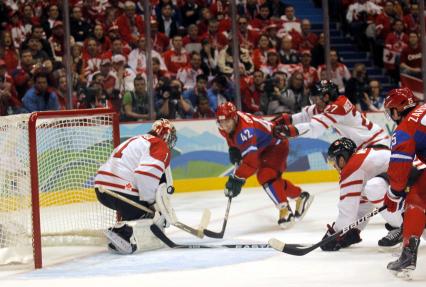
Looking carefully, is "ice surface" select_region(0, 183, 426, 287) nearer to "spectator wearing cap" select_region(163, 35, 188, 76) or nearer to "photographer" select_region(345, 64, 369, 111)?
"spectator wearing cap" select_region(163, 35, 188, 76)

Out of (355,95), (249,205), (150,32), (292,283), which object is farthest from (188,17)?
(292,283)

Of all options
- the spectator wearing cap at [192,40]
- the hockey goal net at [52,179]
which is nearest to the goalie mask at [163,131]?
the hockey goal net at [52,179]

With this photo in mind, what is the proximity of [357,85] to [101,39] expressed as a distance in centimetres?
292

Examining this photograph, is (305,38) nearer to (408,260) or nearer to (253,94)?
(253,94)

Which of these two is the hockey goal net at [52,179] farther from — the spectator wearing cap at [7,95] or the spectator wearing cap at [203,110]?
the spectator wearing cap at [203,110]

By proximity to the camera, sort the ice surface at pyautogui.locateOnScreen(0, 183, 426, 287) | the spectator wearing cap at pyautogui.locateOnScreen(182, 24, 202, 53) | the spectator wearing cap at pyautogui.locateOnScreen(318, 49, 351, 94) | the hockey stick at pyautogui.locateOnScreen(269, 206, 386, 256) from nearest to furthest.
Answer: the ice surface at pyautogui.locateOnScreen(0, 183, 426, 287) → the hockey stick at pyautogui.locateOnScreen(269, 206, 386, 256) → the spectator wearing cap at pyautogui.locateOnScreen(182, 24, 202, 53) → the spectator wearing cap at pyautogui.locateOnScreen(318, 49, 351, 94)

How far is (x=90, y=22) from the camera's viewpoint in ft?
31.2

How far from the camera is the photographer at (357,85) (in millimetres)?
10344

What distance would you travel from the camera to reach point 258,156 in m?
6.68

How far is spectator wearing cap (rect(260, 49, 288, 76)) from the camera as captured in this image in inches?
395

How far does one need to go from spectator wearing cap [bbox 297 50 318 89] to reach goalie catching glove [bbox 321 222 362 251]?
495 centimetres

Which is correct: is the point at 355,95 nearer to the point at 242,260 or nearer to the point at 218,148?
the point at 218,148

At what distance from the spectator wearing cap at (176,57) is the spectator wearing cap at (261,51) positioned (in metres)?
0.78

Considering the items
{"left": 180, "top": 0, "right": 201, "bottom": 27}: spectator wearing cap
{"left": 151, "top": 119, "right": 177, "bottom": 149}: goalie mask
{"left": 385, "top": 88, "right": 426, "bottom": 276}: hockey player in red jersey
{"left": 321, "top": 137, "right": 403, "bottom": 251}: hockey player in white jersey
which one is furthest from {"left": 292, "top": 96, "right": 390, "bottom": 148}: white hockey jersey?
{"left": 180, "top": 0, "right": 201, "bottom": 27}: spectator wearing cap
